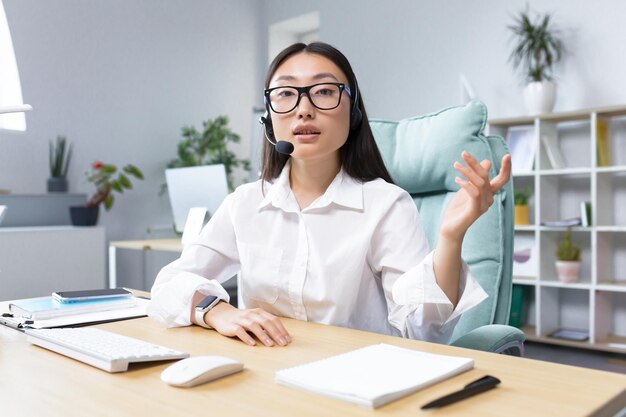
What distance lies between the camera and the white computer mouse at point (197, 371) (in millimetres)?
695

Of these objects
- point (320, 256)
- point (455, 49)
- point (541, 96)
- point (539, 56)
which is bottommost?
point (320, 256)

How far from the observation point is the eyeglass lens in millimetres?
1206

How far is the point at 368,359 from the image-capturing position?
0.77 meters

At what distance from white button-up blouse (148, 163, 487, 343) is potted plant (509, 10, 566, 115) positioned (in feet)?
7.72

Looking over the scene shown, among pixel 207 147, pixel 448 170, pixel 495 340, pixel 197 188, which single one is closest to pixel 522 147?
pixel 197 188

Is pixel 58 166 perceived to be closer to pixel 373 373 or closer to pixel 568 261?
pixel 568 261

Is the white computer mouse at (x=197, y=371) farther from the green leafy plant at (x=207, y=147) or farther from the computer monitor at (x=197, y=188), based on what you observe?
the green leafy plant at (x=207, y=147)

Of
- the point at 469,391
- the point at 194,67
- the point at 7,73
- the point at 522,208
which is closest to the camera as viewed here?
the point at 469,391

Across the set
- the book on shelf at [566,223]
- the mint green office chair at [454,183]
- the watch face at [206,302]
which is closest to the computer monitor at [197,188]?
the mint green office chair at [454,183]

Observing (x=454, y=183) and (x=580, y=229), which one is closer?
(x=454, y=183)

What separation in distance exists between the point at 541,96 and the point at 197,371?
3.06 meters

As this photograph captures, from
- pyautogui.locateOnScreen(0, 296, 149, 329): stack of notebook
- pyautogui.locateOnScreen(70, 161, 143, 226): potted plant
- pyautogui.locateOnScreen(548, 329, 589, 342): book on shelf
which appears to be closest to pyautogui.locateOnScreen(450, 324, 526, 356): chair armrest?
pyautogui.locateOnScreen(0, 296, 149, 329): stack of notebook

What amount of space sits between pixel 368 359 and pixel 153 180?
12.2ft

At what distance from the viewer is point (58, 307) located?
1185 millimetres
